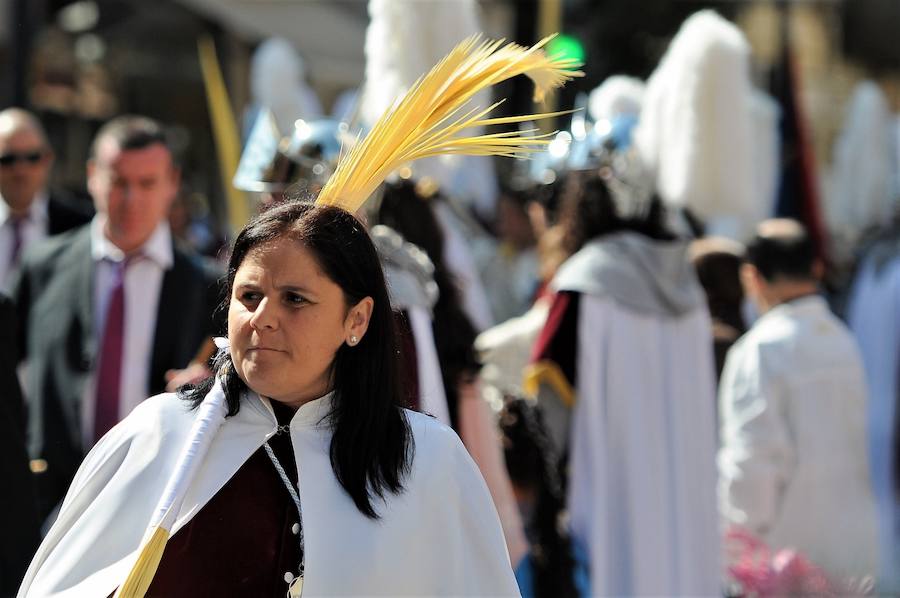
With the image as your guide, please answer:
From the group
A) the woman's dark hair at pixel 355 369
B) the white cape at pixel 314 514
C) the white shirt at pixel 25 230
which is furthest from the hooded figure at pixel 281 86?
the white cape at pixel 314 514

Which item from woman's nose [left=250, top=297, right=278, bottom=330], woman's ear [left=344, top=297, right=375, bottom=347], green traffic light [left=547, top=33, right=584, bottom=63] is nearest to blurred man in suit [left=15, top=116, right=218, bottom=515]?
green traffic light [left=547, top=33, right=584, bottom=63]

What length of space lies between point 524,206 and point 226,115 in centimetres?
335

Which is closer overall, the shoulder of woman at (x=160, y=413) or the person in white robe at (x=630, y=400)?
the shoulder of woman at (x=160, y=413)

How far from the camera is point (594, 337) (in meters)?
6.03

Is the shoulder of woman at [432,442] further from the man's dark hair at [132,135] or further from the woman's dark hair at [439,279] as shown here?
the man's dark hair at [132,135]

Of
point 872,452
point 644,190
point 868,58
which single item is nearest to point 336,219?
point 644,190

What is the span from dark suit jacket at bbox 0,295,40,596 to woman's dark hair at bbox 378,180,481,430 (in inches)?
64.8

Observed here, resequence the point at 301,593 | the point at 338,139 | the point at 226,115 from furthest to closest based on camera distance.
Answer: the point at 226,115
the point at 338,139
the point at 301,593

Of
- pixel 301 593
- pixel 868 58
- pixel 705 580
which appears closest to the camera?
pixel 301 593

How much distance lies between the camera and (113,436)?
9.95 feet

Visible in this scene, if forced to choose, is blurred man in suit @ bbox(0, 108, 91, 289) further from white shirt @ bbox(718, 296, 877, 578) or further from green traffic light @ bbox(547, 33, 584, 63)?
white shirt @ bbox(718, 296, 877, 578)

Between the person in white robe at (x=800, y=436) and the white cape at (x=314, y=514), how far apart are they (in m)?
3.15

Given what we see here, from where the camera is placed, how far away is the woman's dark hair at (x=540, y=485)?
569 cm

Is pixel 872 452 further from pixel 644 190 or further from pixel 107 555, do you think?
pixel 107 555
